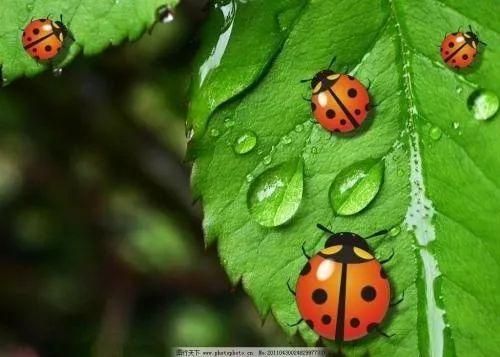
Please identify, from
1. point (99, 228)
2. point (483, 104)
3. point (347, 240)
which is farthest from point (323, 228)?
point (99, 228)

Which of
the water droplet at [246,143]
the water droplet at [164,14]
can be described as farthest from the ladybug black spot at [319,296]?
the water droplet at [164,14]

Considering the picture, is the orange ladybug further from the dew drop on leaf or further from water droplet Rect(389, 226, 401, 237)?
water droplet Rect(389, 226, 401, 237)

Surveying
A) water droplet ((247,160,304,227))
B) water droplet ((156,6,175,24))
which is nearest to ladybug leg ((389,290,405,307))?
water droplet ((247,160,304,227))

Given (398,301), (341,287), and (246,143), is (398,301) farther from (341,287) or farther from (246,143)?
(246,143)

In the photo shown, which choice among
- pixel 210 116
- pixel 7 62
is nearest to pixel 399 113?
pixel 210 116

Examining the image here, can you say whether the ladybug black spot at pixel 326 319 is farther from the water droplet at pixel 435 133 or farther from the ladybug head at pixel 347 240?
the water droplet at pixel 435 133

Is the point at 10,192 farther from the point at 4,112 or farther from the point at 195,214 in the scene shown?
the point at 195,214
